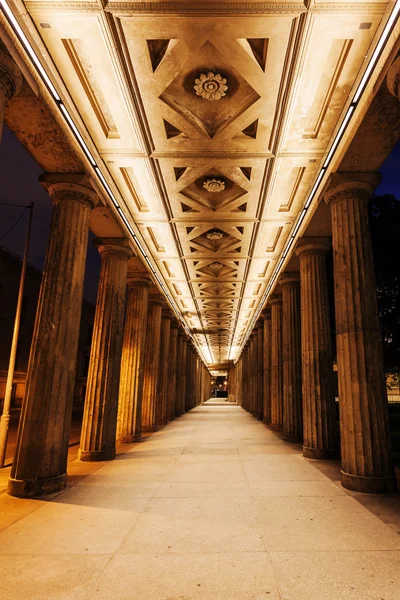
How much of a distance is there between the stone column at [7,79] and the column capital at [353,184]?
545 cm

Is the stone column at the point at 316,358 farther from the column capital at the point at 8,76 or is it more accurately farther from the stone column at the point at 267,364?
the stone column at the point at 267,364

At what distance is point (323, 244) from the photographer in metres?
9.59

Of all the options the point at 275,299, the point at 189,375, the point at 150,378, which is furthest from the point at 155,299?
the point at 189,375

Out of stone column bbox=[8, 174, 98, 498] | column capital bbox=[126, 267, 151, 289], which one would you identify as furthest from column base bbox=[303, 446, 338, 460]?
column capital bbox=[126, 267, 151, 289]

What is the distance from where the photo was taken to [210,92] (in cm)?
571

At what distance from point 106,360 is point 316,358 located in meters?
5.38

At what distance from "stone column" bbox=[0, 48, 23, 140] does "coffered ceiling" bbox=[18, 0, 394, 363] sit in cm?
78

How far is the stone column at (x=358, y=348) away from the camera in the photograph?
579 cm

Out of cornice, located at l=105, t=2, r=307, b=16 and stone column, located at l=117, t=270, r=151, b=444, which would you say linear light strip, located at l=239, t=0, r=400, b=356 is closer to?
cornice, located at l=105, t=2, r=307, b=16

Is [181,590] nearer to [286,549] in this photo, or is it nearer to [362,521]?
[286,549]

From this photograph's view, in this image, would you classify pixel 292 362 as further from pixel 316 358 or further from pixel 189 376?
pixel 189 376

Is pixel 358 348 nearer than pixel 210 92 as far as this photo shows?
No

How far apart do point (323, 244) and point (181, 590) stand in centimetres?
857

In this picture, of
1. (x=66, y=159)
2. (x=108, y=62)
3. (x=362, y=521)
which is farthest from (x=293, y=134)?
(x=362, y=521)
